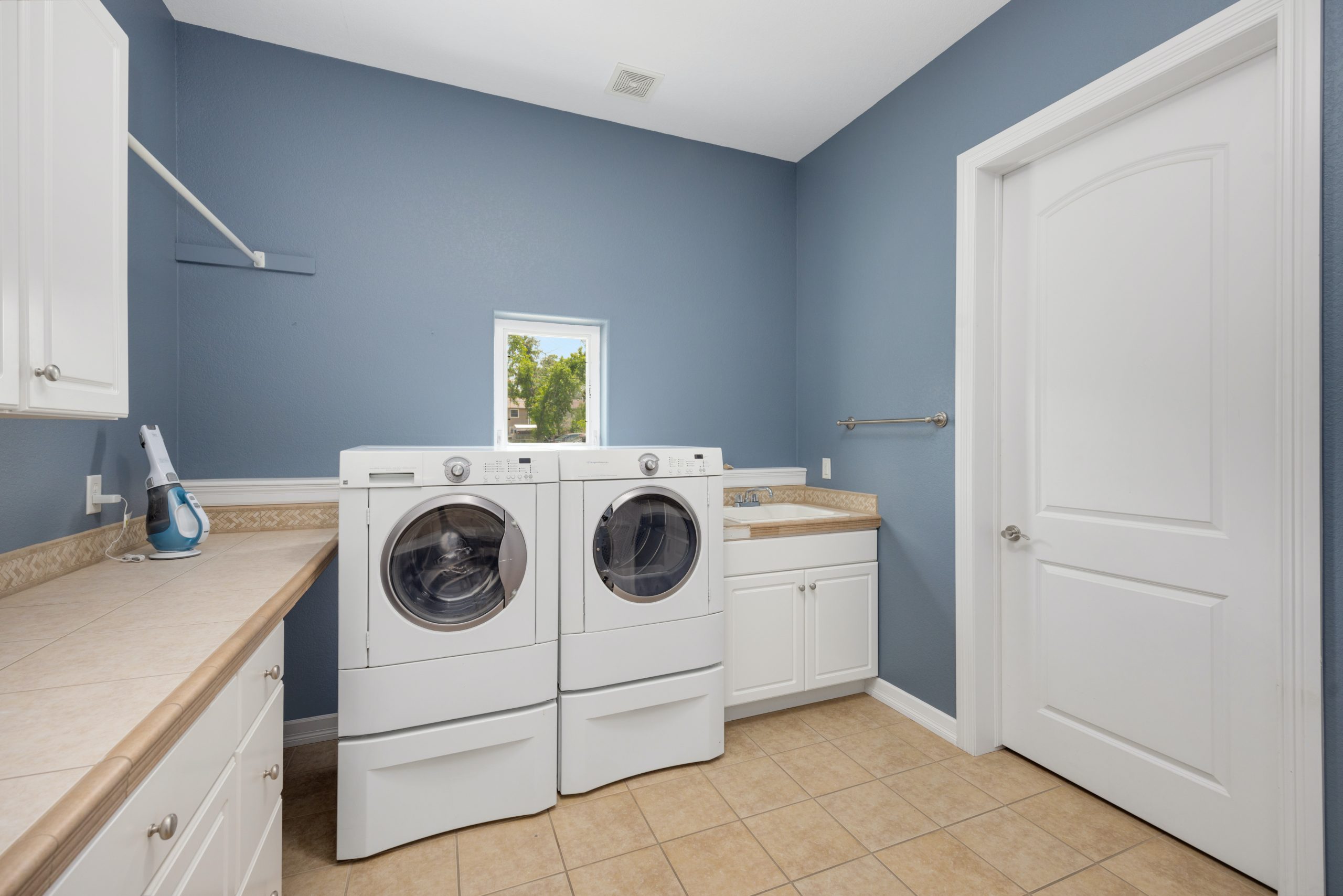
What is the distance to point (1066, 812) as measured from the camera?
6.23 ft

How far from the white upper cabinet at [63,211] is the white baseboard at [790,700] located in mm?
2248

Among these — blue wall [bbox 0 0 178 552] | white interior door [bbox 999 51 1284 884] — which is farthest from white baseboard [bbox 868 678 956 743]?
blue wall [bbox 0 0 178 552]

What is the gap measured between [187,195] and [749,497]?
2.47 m

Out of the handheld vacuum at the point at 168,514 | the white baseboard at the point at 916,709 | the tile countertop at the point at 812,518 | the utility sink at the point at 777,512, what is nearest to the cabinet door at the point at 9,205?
the handheld vacuum at the point at 168,514

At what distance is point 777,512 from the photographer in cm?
305

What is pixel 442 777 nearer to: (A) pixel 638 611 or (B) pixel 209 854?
(A) pixel 638 611

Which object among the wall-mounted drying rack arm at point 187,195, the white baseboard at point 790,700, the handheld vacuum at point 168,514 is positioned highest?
the wall-mounted drying rack arm at point 187,195

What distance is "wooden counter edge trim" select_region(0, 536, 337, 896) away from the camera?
1.69 ft

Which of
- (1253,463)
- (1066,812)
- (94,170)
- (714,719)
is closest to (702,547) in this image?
(714,719)

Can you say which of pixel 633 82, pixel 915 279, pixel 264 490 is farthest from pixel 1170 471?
pixel 264 490

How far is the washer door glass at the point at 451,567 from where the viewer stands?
178 cm

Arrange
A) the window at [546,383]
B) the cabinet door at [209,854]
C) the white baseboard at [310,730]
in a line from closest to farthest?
the cabinet door at [209,854] < the white baseboard at [310,730] < the window at [546,383]

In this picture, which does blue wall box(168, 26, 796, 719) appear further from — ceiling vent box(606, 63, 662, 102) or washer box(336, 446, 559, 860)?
washer box(336, 446, 559, 860)

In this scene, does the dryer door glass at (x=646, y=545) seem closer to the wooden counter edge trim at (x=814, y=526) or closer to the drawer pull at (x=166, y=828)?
the wooden counter edge trim at (x=814, y=526)
